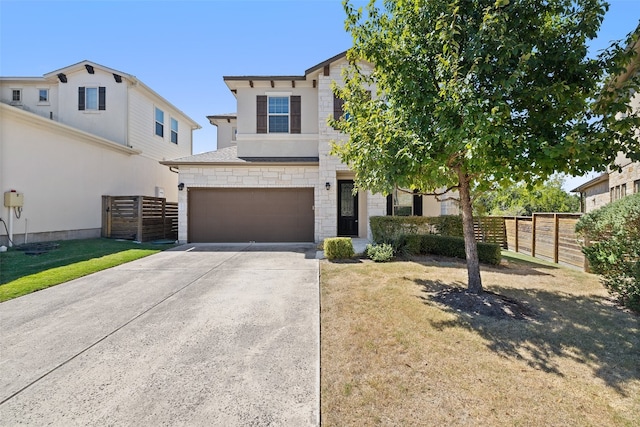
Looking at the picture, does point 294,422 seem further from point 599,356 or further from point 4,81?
point 4,81

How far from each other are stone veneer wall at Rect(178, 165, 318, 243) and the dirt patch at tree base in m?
7.58

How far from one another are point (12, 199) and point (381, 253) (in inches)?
473

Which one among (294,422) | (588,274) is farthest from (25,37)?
(588,274)

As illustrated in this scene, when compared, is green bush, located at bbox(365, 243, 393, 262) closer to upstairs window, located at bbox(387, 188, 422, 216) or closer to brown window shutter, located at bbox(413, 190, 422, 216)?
upstairs window, located at bbox(387, 188, 422, 216)

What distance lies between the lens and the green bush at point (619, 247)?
15.1ft

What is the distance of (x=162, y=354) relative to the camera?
3.36 m

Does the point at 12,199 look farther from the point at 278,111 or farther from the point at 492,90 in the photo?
the point at 492,90

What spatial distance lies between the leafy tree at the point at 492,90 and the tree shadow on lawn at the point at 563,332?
86.8 inches

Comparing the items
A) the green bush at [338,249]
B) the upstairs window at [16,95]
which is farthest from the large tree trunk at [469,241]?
the upstairs window at [16,95]

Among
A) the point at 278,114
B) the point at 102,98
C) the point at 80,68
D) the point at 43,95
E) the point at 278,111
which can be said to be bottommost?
the point at 278,114

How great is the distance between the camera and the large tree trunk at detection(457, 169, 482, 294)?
5305 millimetres

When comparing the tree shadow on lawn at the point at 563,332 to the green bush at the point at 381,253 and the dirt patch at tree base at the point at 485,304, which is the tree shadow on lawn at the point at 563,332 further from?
the green bush at the point at 381,253

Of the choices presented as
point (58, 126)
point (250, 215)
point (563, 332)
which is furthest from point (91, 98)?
point (563, 332)

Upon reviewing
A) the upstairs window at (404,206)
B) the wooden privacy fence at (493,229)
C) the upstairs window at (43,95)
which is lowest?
the wooden privacy fence at (493,229)
